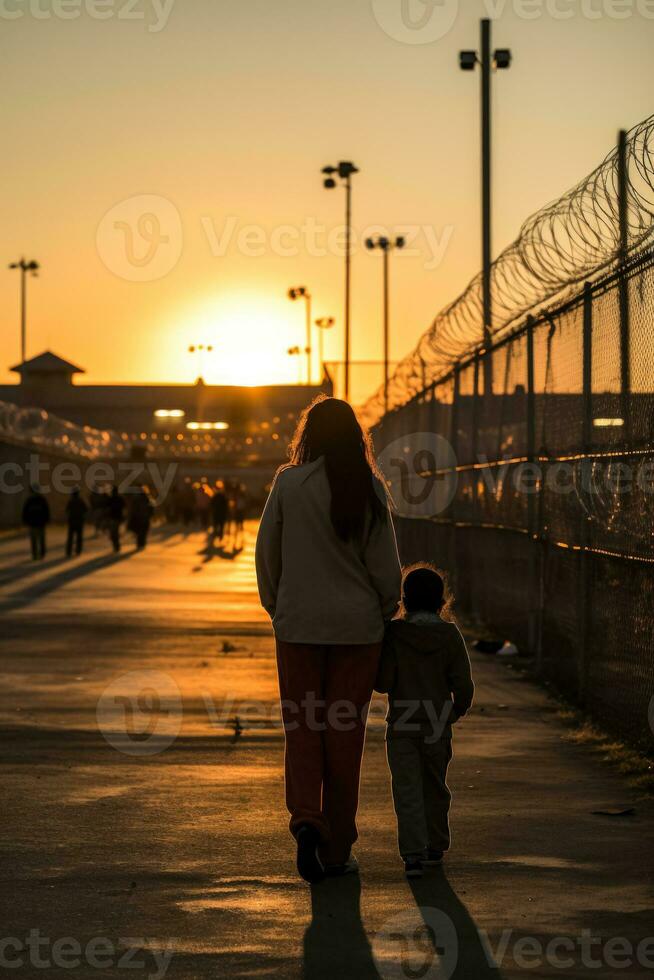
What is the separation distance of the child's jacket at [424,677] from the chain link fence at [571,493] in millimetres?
2669

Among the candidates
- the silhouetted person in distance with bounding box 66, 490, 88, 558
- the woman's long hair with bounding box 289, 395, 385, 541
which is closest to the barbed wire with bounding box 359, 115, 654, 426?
the woman's long hair with bounding box 289, 395, 385, 541

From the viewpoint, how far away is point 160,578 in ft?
90.4

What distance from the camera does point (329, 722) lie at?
646cm

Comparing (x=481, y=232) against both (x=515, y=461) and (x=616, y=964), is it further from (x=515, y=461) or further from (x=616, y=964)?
(x=616, y=964)

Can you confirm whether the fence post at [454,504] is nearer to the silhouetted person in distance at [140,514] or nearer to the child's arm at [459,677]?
the child's arm at [459,677]

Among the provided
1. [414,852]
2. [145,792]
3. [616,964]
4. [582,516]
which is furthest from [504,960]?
[582,516]

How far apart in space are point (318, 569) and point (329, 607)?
5.9 inches

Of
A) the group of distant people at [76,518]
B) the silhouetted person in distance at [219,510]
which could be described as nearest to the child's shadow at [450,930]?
the group of distant people at [76,518]

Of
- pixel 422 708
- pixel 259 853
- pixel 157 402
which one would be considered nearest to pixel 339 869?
pixel 259 853

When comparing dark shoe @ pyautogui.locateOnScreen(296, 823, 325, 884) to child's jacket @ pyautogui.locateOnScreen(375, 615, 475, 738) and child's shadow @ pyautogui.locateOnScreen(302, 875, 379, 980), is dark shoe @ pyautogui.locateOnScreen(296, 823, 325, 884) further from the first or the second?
child's jacket @ pyautogui.locateOnScreen(375, 615, 475, 738)

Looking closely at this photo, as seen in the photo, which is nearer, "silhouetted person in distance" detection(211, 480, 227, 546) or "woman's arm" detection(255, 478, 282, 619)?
"woman's arm" detection(255, 478, 282, 619)

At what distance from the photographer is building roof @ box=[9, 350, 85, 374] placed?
5000 inches

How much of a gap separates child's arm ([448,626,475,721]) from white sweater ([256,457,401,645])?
0.26 m

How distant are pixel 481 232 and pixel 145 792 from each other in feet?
59.9
